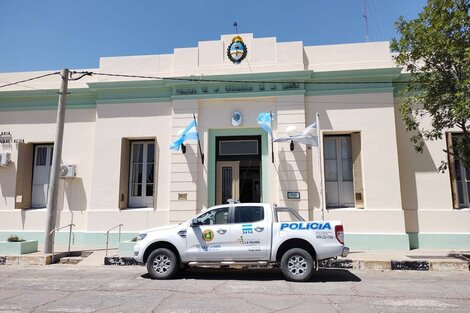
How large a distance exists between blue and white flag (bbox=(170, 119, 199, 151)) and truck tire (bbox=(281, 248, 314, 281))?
6323mm

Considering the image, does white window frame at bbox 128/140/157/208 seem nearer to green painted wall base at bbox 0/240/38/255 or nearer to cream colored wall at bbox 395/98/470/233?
green painted wall base at bbox 0/240/38/255

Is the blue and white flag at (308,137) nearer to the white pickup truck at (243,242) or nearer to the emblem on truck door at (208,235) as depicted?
the white pickup truck at (243,242)

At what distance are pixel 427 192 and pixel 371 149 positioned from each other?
2.40 metres

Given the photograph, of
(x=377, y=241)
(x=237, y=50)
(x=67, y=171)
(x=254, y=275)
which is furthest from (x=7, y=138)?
(x=377, y=241)

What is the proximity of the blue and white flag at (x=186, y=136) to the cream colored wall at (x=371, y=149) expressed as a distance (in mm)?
A: 4187

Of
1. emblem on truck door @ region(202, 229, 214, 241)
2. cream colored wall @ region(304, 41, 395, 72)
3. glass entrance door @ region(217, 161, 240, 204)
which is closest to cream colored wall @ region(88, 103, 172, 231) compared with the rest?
glass entrance door @ region(217, 161, 240, 204)

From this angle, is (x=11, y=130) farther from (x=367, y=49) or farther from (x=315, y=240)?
(x=367, y=49)

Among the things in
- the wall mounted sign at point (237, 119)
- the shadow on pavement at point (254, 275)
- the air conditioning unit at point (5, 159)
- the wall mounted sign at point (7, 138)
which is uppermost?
the wall mounted sign at point (237, 119)

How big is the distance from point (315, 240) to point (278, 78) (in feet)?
23.3

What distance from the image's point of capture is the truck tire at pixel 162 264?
8.45 m

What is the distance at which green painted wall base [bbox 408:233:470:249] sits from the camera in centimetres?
1203

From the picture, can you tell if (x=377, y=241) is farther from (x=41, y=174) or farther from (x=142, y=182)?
(x=41, y=174)

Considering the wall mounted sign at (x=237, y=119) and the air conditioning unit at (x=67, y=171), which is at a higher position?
the wall mounted sign at (x=237, y=119)

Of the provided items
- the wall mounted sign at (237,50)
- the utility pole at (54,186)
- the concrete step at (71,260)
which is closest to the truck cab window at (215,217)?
the concrete step at (71,260)
